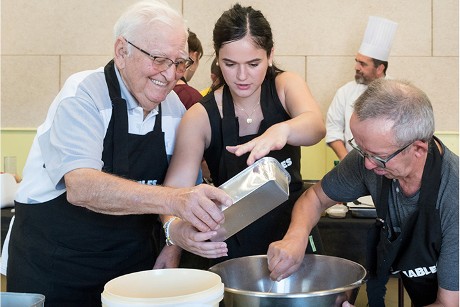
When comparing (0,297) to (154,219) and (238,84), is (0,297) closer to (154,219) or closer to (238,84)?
(154,219)

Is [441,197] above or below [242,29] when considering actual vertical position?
below

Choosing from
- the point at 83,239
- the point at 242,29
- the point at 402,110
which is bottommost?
the point at 83,239

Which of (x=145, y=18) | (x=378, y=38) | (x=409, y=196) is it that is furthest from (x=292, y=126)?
(x=378, y=38)

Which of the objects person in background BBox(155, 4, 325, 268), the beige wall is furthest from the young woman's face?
the beige wall

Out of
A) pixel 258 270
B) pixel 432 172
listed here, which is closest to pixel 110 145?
pixel 258 270

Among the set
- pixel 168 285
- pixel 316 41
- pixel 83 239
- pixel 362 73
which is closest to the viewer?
pixel 168 285

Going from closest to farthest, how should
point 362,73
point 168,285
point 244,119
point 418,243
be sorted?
point 168,285 → point 418,243 → point 244,119 → point 362,73

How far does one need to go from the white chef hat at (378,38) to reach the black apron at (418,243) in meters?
2.90

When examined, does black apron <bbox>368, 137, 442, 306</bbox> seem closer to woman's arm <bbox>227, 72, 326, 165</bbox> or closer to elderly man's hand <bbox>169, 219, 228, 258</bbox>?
woman's arm <bbox>227, 72, 326, 165</bbox>

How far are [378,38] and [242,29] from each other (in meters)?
2.85

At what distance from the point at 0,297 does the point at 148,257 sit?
0.60m

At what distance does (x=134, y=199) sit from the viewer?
1.29m

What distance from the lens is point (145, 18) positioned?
4.81 feet

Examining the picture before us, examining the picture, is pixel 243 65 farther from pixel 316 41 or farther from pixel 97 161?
pixel 316 41
